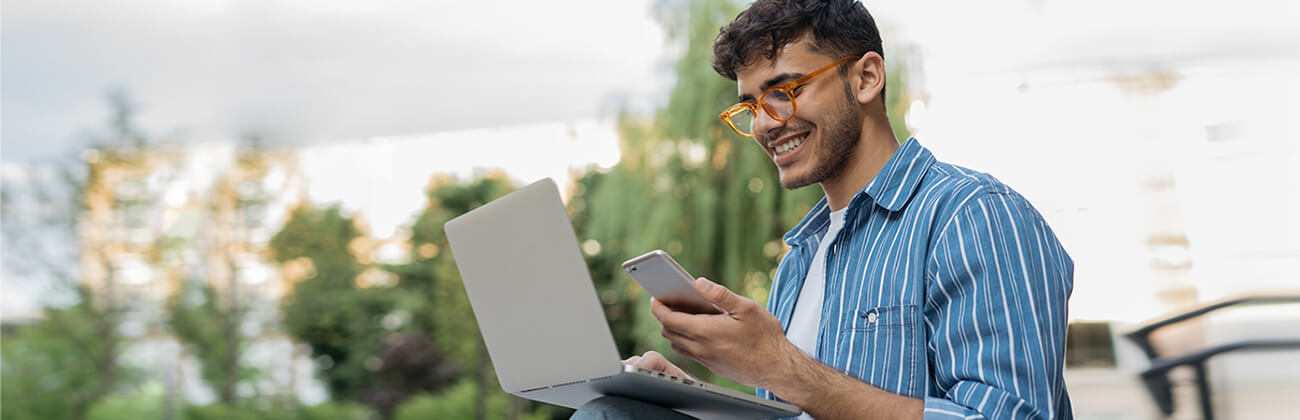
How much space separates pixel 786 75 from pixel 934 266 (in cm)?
33

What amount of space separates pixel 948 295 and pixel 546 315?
15.7 inches

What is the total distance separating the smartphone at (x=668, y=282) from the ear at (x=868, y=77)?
0.39 m

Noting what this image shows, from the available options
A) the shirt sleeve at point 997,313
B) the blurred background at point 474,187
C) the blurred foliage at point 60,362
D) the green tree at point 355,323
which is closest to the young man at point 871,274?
the shirt sleeve at point 997,313

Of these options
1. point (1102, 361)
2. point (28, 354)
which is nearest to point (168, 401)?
point (28, 354)

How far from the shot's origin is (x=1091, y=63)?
21.2ft

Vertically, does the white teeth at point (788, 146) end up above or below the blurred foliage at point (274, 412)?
above

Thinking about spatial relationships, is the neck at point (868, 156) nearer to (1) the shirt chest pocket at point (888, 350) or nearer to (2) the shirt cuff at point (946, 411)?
(1) the shirt chest pocket at point (888, 350)

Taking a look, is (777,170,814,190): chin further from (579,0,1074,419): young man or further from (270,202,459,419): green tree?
(270,202,459,419): green tree

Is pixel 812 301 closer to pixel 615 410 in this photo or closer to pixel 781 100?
pixel 781 100

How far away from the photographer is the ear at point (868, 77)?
114cm

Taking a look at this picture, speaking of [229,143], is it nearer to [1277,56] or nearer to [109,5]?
[109,5]

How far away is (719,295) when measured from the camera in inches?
33.9

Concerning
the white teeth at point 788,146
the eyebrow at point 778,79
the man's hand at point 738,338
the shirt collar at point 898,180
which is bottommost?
the man's hand at point 738,338

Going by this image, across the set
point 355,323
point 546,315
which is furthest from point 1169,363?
point 355,323
